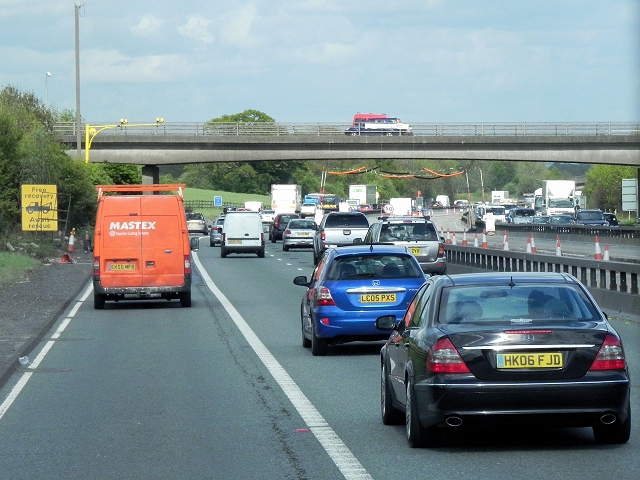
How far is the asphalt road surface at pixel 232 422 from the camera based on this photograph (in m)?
8.09

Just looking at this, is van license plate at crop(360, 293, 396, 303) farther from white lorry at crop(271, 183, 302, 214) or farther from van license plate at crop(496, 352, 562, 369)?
white lorry at crop(271, 183, 302, 214)

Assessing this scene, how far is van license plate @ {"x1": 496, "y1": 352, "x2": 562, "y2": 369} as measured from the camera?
802 cm

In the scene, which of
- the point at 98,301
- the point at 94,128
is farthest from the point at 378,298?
the point at 94,128

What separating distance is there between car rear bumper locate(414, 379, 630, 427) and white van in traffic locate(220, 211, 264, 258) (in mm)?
41240

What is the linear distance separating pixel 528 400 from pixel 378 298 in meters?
7.24

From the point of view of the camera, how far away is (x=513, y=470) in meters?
7.88

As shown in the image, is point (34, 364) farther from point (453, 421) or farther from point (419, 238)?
point (419, 238)

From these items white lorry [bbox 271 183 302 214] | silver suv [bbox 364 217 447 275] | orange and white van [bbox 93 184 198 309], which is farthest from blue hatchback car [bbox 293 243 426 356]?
white lorry [bbox 271 183 302 214]

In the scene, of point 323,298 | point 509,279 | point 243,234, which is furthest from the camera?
point 243,234

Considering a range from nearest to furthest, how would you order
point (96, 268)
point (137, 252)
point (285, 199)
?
point (96, 268)
point (137, 252)
point (285, 199)

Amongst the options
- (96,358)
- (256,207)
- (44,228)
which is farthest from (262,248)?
(256,207)

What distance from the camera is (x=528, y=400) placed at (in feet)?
26.2

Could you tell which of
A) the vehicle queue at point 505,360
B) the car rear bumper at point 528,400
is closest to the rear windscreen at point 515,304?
the vehicle queue at point 505,360

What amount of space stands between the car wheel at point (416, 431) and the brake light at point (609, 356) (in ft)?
4.17
